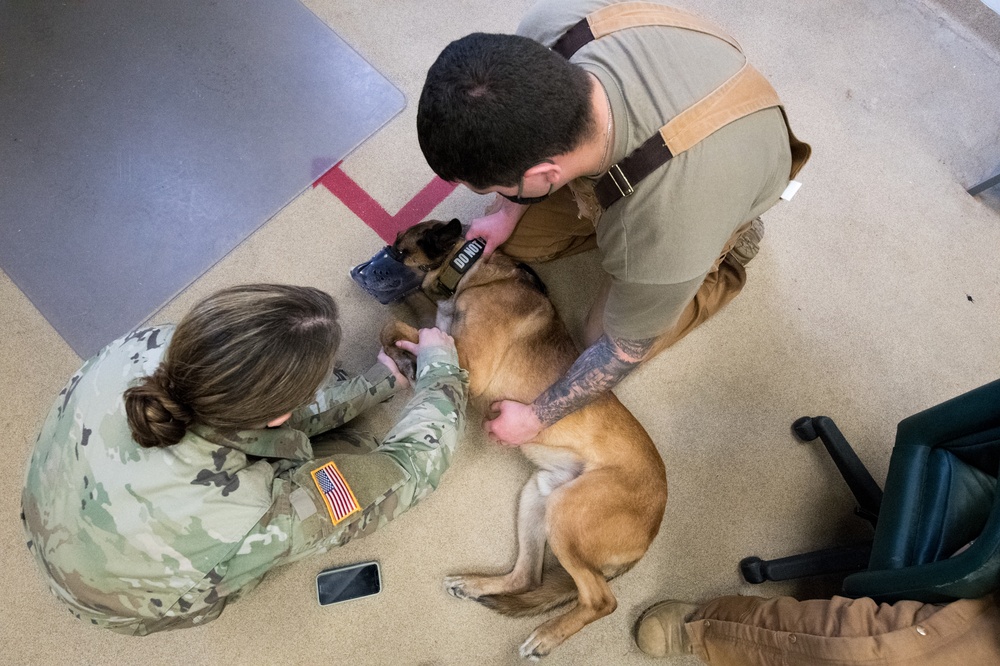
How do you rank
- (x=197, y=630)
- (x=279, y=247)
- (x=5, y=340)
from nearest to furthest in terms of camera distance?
(x=197, y=630)
(x=5, y=340)
(x=279, y=247)

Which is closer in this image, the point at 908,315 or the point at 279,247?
the point at 279,247

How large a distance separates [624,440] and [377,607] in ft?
3.89

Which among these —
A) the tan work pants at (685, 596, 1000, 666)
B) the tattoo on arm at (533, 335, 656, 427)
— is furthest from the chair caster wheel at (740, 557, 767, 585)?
the tattoo on arm at (533, 335, 656, 427)

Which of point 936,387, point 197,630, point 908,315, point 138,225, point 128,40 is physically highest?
point 128,40

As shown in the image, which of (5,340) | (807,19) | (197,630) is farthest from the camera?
(807,19)

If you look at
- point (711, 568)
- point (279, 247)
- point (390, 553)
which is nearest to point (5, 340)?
point (279, 247)

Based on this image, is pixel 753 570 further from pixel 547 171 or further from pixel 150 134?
pixel 150 134

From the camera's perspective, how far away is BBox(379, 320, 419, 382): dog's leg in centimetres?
239

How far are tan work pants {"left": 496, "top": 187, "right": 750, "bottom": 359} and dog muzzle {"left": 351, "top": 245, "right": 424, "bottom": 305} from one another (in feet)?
1.40

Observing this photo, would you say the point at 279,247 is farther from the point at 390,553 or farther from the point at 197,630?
the point at 197,630

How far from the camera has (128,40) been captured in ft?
9.59

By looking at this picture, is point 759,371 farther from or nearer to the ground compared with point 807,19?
nearer to the ground

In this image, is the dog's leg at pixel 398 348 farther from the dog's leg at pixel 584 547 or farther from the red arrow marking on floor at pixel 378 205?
the dog's leg at pixel 584 547

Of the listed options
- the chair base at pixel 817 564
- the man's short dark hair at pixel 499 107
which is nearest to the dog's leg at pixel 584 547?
the chair base at pixel 817 564
